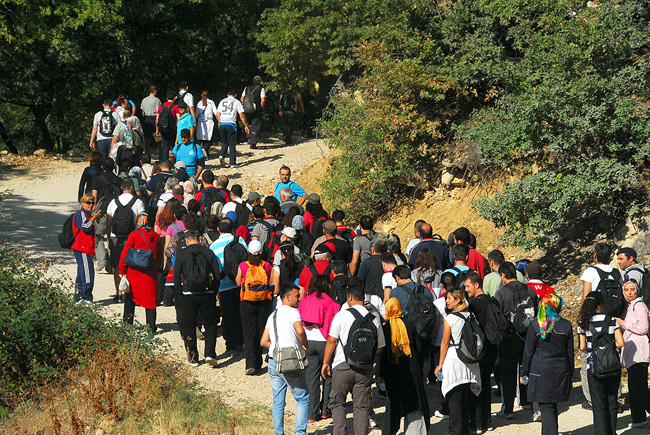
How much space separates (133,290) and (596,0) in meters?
8.86

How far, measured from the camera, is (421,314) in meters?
7.56

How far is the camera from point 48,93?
24.3 metres

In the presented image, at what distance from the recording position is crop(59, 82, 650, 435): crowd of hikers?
722cm

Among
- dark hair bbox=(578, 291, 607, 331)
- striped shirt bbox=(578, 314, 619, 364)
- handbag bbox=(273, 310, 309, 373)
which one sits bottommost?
handbag bbox=(273, 310, 309, 373)

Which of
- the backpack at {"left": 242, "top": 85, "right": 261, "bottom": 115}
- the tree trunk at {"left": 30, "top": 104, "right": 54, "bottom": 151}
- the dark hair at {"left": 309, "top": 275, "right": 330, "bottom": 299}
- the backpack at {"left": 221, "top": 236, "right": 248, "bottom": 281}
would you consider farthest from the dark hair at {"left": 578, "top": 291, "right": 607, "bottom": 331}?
the tree trunk at {"left": 30, "top": 104, "right": 54, "bottom": 151}

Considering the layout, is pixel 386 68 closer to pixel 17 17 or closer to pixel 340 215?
pixel 340 215

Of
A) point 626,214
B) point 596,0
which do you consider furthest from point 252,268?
point 596,0

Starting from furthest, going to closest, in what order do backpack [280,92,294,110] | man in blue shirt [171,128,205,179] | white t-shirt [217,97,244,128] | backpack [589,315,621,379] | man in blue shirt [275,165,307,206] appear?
backpack [280,92,294,110] → white t-shirt [217,97,244,128] → man in blue shirt [171,128,205,179] → man in blue shirt [275,165,307,206] → backpack [589,315,621,379]

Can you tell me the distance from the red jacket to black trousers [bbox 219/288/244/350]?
2530 mm

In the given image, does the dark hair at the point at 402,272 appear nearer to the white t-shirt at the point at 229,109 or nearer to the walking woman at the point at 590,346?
the walking woman at the point at 590,346

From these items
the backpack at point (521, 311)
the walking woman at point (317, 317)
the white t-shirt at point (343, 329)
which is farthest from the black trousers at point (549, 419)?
the walking woman at point (317, 317)

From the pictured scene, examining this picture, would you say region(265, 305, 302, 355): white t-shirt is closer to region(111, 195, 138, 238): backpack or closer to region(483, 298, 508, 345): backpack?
region(483, 298, 508, 345): backpack

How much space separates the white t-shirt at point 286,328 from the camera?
7215 millimetres

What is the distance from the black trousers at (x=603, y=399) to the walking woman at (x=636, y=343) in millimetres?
459
